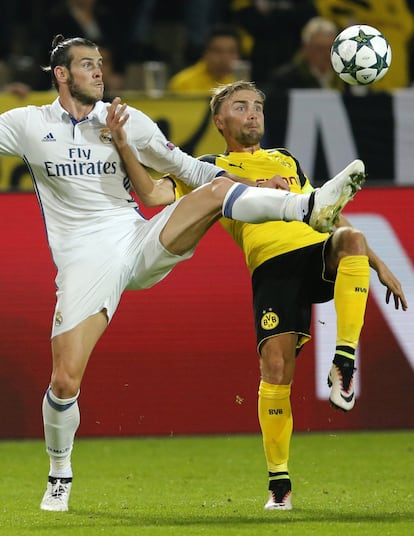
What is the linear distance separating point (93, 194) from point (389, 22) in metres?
6.56

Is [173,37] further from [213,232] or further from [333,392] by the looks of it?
[333,392]

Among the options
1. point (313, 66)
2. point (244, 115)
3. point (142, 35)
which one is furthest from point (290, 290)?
point (142, 35)

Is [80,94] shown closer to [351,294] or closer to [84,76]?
[84,76]

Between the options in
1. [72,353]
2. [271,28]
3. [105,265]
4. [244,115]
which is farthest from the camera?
[271,28]

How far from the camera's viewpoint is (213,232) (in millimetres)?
10086

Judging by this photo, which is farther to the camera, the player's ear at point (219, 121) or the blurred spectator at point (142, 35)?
the blurred spectator at point (142, 35)

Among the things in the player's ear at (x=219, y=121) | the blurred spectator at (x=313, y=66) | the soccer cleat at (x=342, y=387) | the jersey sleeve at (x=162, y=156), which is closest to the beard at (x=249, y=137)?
the player's ear at (x=219, y=121)

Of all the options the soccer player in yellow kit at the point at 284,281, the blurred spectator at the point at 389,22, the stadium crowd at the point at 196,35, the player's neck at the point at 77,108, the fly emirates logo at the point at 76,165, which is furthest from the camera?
the blurred spectator at the point at 389,22

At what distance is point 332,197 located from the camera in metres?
6.51

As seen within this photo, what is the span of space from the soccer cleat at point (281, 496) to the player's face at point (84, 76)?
2303mm

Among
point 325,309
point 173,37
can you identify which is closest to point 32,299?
point 325,309

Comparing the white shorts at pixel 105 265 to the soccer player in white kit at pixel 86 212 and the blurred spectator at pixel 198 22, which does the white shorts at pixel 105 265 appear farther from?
the blurred spectator at pixel 198 22

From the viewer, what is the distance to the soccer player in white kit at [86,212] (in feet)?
22.5

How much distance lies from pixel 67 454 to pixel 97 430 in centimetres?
310
